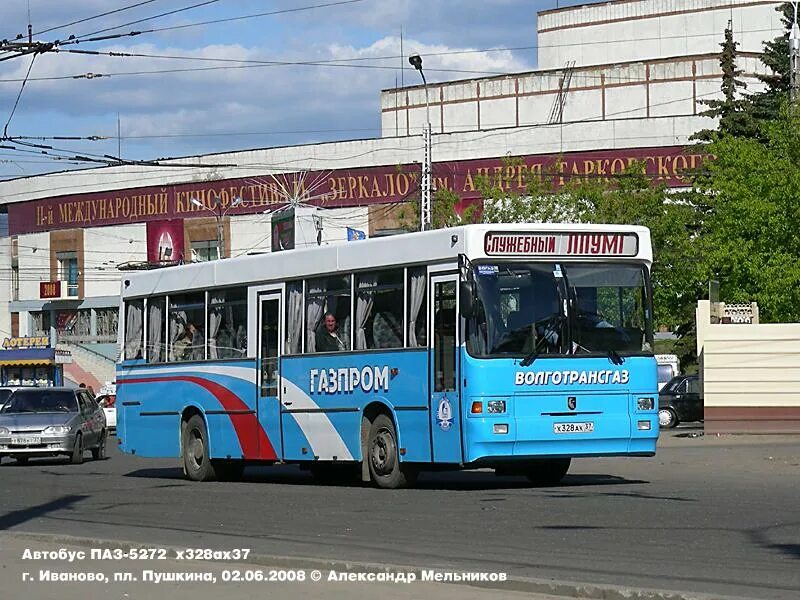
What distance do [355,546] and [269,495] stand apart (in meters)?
6.98

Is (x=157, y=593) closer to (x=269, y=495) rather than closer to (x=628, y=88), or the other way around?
(x=269, y=495)

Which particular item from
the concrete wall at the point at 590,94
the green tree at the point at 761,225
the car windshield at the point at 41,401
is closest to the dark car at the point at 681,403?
the green tree at the point at 761,225

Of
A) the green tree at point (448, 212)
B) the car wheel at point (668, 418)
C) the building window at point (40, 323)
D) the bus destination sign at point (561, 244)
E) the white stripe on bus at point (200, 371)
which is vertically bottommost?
the car wheel at point (668, 418)

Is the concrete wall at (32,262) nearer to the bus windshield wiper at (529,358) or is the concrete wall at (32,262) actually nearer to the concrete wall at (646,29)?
the concrete wall at (646,29)

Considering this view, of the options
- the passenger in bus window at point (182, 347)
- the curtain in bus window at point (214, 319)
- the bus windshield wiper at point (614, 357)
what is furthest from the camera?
the passenger in bus window at point (182, 347)

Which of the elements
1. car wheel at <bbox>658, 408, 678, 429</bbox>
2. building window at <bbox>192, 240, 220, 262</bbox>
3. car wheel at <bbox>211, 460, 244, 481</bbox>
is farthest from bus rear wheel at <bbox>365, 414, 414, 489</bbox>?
building window at <bbox>192, 240, 220, 262</bbox>

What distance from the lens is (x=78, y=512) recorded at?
17625 mm

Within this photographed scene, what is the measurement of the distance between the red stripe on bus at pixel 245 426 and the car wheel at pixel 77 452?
8692 millimetres

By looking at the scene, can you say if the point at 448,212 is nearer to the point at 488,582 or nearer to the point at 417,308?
the point at 417,308

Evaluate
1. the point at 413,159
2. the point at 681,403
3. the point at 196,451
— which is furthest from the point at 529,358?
the point at 413,159

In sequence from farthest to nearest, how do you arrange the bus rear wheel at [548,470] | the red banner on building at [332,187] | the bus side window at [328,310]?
the red banner on building at [332,187] → the bus rear wheel at [548,470] → the bus side window at [328,310]

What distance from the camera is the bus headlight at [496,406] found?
1819 centimetres

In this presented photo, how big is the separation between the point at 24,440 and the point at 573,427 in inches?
605

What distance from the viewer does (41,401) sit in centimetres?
3231
